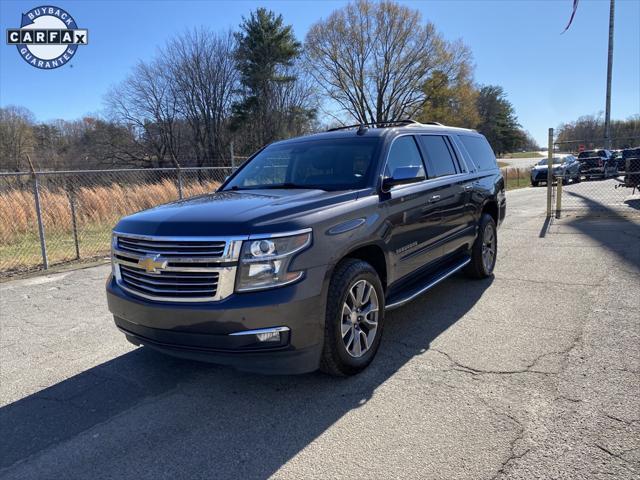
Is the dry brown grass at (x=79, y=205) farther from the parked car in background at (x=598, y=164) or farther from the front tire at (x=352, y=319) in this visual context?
the parked car in background at (x=598, y=164)

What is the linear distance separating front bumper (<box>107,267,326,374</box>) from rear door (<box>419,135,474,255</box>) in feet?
7.34

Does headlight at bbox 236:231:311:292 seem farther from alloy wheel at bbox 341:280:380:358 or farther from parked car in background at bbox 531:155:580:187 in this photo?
parked car in background at bbox 531:155:580:187

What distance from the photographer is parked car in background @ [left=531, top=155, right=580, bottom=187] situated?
24.5m

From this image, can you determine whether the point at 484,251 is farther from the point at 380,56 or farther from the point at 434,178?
the point at 380,56

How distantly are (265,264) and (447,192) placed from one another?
2.89 metres

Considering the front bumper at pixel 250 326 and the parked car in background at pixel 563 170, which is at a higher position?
the parked car in background at pixel 563 170

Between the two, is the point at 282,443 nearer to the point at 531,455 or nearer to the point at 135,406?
the point at 135,406

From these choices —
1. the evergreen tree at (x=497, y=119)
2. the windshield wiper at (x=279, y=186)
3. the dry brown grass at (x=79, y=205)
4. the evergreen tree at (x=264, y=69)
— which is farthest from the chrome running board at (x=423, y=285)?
the evergreen tree at (x=497, y=119)

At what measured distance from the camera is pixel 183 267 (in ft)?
9.82

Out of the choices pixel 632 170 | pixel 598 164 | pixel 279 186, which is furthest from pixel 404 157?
pixel 598 164

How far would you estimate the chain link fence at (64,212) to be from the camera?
30.5ft

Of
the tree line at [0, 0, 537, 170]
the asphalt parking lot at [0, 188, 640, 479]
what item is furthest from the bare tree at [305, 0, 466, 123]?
the asphalt parking lot at [0, 188, 640, 479]

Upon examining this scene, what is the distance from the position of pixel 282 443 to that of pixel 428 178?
3.12m

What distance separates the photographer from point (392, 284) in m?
4.06
